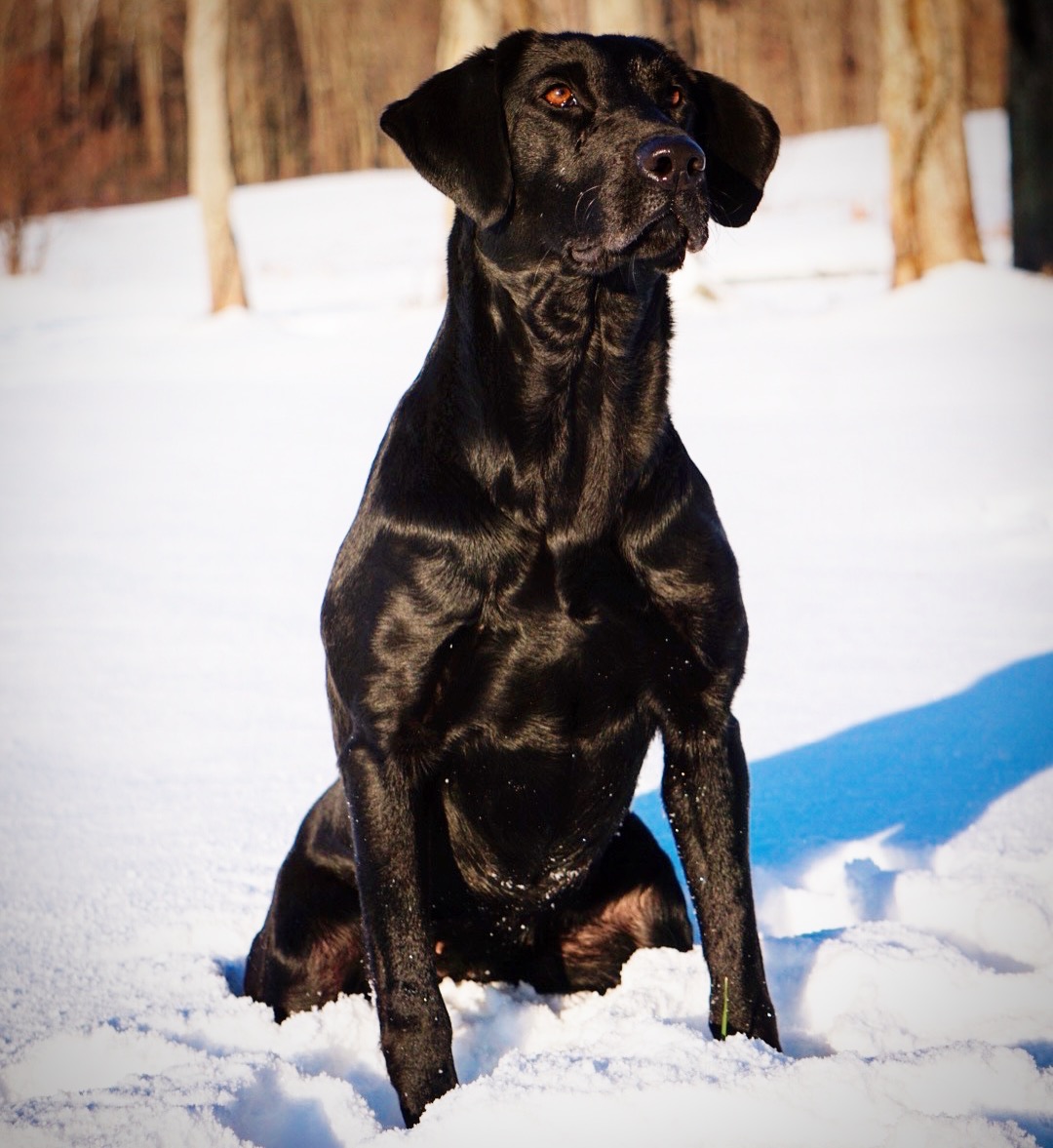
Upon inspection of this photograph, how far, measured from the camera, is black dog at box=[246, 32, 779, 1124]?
2193 millimetres

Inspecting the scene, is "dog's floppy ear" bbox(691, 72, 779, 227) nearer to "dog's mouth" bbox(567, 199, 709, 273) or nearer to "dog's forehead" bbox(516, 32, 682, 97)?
"dog's forehead" bbox(516, 32, 682, 97)

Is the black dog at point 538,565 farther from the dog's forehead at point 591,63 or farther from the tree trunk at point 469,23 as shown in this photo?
the tree trunk at point 469,23

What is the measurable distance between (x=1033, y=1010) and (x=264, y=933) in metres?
1.46

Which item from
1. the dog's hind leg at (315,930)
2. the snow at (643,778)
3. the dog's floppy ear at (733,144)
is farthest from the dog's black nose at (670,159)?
the snow at (643,778)

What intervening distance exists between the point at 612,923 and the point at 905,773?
1.46 metres

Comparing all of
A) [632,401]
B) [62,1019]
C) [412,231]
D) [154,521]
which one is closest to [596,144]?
[632,401]

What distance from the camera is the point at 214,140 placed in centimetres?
1633

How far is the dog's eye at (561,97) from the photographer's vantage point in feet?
7.71

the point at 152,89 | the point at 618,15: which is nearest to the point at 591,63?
the point at 618,15

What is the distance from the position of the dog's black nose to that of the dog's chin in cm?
6

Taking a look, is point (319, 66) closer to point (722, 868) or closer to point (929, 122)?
point (929, 122)

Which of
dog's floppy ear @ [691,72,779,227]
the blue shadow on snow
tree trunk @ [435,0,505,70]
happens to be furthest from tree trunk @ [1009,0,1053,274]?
dog's floppy ear @ [691,72,779,227]

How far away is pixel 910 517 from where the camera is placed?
259 inches

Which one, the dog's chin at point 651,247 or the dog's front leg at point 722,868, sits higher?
the dog's chin at point 651,247
